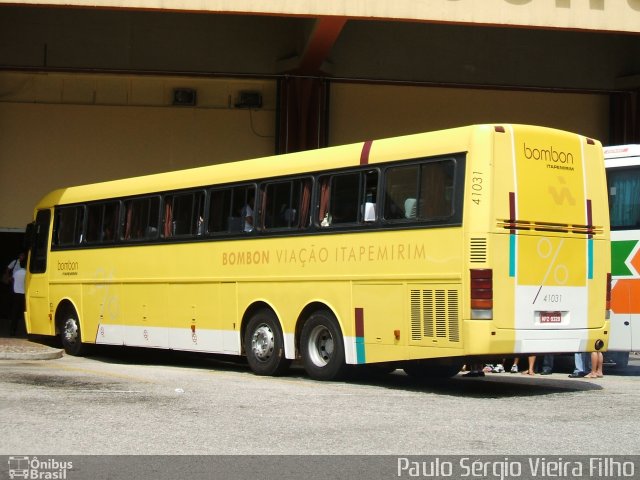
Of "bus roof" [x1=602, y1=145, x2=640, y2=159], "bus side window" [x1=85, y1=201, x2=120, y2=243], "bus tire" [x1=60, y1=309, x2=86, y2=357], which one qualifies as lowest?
"bus tire" [x1=60, y1=309, x2=86, y2=357]

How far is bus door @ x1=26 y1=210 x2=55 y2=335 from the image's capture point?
21219 millimetres

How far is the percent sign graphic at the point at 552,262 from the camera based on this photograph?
12891 mm

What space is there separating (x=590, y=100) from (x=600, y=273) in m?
17.8

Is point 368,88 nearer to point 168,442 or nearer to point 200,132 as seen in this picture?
point 200,132

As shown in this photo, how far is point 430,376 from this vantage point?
15.9 m

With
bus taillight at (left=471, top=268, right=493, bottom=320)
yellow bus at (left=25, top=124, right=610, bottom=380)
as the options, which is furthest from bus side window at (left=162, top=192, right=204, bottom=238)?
bus taillight at (left=471, top=268, right=493, bottom=320)

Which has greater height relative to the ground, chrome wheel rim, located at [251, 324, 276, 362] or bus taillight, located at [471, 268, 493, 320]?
bus taillight, located at [471, 268, 493, 320]

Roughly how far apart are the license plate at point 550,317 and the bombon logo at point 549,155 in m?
1.82

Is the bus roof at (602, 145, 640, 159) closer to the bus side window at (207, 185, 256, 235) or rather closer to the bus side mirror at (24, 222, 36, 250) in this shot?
the bus side window at (207, 185, 256, 235)

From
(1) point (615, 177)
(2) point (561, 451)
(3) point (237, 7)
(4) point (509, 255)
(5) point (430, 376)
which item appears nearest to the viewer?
(2) point (561, 451)

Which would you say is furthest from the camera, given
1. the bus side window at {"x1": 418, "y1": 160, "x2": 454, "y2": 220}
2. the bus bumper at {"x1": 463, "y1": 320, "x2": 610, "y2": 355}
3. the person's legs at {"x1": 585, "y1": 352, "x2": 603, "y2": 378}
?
the person's legs at {"x1": 585, "y1": 352, "x2": 603, "y2": 378}

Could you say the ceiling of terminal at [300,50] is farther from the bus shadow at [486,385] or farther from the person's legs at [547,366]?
the bus shadow at [486,385]

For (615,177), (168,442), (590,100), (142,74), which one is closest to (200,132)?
(142,74)

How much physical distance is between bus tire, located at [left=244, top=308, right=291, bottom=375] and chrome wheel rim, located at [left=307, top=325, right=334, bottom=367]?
594 millimetres
